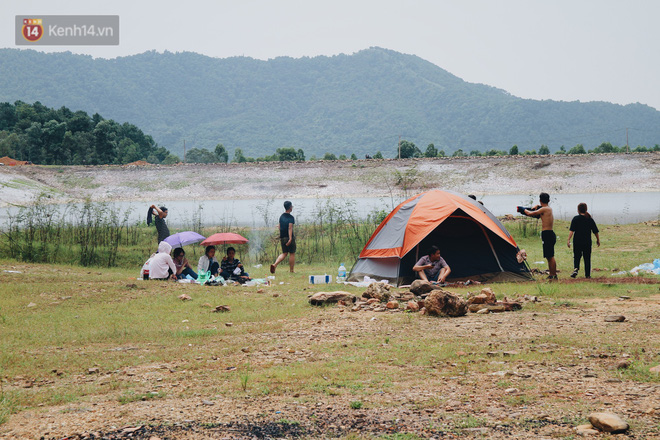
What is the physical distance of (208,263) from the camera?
13.3m

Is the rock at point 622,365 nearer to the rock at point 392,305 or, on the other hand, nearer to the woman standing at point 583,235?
the rock at point 392,305

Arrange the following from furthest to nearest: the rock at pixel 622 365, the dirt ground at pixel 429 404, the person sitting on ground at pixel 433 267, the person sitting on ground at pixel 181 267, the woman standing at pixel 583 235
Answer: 1. the person sitting on ground at pixel 181 267
2. the woman standing at pixel 583 235
3. the person sitting on ground at pixel 433 267
4. the rock at pixel 622 365
5. the dirt ground at pixel 429 404

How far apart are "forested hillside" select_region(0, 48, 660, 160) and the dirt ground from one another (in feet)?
414

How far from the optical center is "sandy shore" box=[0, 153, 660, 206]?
158 ft

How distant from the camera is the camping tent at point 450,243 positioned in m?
12.4

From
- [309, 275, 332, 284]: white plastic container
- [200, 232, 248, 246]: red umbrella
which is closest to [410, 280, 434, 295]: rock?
[309, 275, 332, 284]: white plastic container

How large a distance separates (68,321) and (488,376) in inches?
244

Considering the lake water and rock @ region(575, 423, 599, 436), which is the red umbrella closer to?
the lake water

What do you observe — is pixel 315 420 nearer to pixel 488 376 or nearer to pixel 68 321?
pixel 488 376

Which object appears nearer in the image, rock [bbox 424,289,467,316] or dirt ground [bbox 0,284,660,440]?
dirt ground [bbox 0,284,660,440]

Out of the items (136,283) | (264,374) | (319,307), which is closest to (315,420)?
(264,374)

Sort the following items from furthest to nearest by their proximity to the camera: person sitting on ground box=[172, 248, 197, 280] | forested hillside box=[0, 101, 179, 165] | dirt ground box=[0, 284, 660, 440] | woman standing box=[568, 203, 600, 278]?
1. forested hillside box=[0, 101, 179, 165]
2. person sitting on ground box=[172, 248, 197, 280]
3. woman standing box=[568, 203, 600, 278]
4. dirt ground box=[0, 284, 660, 440]

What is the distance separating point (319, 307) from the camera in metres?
9.96

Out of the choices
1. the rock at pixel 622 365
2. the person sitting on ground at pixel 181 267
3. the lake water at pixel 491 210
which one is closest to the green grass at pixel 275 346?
the rock at pixel 622 365
